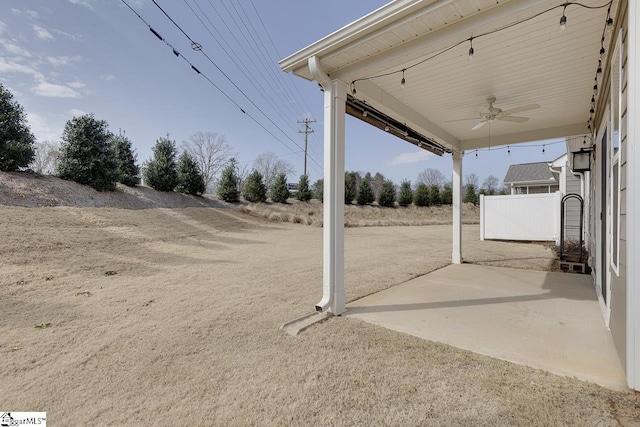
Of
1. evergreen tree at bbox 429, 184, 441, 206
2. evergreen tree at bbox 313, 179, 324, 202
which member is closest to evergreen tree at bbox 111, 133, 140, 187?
evergreen tree at bbox 313, 179, 324, 202

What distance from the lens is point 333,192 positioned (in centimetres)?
315

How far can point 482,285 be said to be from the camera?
4375 millimetres

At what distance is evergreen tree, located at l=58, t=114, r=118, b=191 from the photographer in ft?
33.3

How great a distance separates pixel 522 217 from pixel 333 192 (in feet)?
30.9

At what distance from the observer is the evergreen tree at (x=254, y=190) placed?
17.8 meters

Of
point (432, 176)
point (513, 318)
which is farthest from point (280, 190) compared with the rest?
point (432, 176)

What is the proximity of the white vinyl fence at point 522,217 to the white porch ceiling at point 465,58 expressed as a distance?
202 inches

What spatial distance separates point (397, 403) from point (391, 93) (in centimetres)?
382

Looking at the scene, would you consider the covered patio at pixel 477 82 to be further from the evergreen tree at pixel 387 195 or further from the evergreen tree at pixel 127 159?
the evergreen tree at pixel 387 195

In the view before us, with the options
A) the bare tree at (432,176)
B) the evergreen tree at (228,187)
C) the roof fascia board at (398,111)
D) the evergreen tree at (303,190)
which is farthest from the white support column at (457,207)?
the bare tree at (432,176)

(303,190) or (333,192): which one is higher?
(303,190)

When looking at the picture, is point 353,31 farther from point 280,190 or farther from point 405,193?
point 405,193

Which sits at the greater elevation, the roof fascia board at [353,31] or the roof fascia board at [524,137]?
the roof fascia board at [353,31]

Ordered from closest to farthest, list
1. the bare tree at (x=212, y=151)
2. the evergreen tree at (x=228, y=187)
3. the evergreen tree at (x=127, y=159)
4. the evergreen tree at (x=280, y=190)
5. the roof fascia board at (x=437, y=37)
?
the roof fascia board at (x=437, y=37)
the evergreen tree at (x=127, y=159)
the evergreen tree at (x=228, y=187)
the evergreen tree at (x=280, y=190)
the bare tree at (x=212, y=151)
